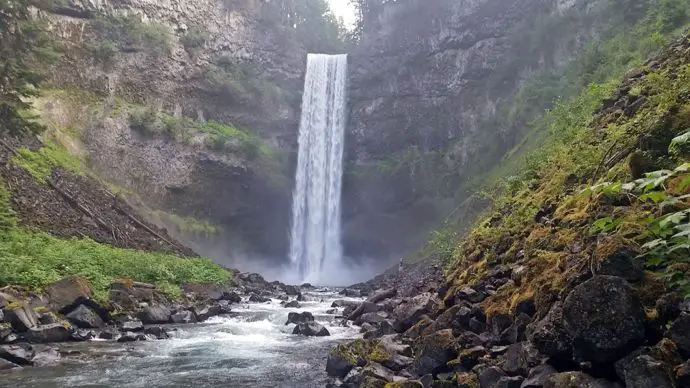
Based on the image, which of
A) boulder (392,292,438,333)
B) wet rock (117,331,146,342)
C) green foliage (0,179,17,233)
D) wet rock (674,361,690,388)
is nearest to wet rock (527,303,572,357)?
wet rock (674,361,690,388)

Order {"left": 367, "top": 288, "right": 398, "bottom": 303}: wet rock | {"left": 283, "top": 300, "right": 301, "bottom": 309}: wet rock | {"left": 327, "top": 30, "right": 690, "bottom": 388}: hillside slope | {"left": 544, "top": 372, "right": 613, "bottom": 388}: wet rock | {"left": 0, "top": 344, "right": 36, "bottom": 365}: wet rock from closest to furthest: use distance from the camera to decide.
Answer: {"left": 327, "top": 30, "right": 690, "bottom": 388}: hillside slope
{"left": 544, "top": 372, "right": 613, "bottom": 388}: wet rock
{"left": 0, "top": 344, "right": 36, "bottom": 365}: wet rock
{"left": 367, "top": 288, "right": 398, "bottom": 303}: wet rock
{"left": 283, "top": 300, "right": 301, "bottom": 309}: wet rock

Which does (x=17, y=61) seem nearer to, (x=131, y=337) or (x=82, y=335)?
(x=82, y=335)

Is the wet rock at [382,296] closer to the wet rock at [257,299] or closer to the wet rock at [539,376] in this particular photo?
the wet rock at [257,299]

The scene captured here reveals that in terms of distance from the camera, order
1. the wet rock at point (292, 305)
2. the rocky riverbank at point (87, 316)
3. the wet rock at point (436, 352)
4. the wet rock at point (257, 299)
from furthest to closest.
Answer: the wet rock at point (257, 299), the wet rock at point (292, 305), the rocky riverbank at point (87, 316), the wet rock at point (436, 352)

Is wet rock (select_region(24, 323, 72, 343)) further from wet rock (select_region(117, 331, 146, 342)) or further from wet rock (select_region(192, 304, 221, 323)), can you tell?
wet rock (select_region(192, 304, 221, 323))

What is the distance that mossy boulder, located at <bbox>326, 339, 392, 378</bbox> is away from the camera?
8328 millimetres

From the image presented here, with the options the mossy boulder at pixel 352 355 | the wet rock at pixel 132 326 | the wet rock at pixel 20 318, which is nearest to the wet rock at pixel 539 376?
the mossy boulder at pixel 352 355

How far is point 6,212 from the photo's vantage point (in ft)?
60.2

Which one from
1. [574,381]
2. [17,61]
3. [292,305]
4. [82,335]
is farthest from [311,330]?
[17,61]

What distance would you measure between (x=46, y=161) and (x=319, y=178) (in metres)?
21.1

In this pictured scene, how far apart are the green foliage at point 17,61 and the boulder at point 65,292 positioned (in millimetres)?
5041

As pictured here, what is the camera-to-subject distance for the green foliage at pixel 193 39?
4031 centimetres

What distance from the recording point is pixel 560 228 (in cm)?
762

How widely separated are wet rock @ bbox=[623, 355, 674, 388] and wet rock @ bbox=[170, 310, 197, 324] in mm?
13698
